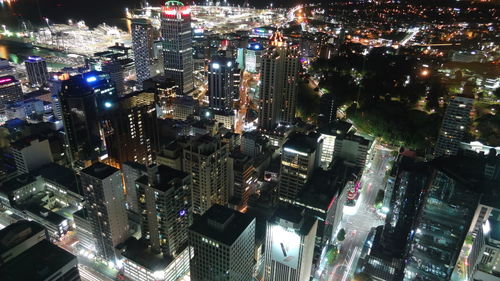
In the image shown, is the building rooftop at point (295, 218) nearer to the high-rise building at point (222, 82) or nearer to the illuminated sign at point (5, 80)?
the high-rise building at point (222, 82)

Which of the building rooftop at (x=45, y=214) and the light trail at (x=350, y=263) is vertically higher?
the building rooftop at (x=45, y=214)

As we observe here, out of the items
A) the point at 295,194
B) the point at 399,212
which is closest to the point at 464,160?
the point at 399,212

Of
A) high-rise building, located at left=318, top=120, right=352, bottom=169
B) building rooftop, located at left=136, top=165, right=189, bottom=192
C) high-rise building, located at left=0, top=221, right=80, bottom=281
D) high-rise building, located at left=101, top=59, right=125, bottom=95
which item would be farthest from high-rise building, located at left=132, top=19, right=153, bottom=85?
high-rise building, located at left=0, top=221, right=80, bottom=281

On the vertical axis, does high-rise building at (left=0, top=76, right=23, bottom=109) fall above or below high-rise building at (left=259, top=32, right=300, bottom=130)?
below

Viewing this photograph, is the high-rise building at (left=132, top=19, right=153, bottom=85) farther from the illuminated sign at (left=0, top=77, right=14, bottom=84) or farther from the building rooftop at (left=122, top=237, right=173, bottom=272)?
the building rooftop at (left=122, top=237, right=173, bottom=272)

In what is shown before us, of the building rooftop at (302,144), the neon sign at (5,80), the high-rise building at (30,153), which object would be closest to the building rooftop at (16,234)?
the building rooftop at (302,144)

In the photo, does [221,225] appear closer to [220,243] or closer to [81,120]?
[220,243]
